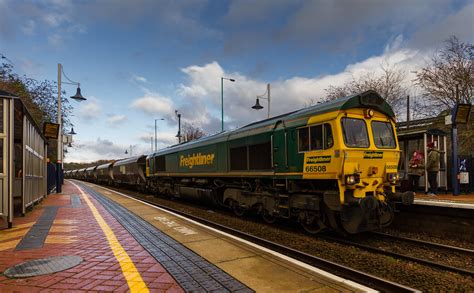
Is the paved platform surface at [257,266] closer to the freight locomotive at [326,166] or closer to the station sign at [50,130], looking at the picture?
the freight locomotive at [326,166]

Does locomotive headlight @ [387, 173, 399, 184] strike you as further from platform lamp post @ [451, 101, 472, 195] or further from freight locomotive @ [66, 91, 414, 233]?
platform lamp post @ [451, 101, 472, 195]

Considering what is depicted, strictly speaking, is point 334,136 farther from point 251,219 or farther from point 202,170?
point 202,170

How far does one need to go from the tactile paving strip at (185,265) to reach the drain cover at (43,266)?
130 centimetres

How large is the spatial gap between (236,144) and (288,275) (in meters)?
6.76

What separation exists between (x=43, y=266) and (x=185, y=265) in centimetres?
221

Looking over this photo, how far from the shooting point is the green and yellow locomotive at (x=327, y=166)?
7.23 metres

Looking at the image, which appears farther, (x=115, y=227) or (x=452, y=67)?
(x=452, y=67)

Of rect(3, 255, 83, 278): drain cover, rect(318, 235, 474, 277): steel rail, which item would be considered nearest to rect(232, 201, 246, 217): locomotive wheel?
rect(318, 235, 474, 277): steel rail

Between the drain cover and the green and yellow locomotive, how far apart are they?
5.10 m

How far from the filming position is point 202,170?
1363 cm

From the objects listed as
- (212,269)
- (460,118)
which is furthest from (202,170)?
(460,118)

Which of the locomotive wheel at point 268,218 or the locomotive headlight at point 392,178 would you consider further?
the locomotive wheel at point 268,218

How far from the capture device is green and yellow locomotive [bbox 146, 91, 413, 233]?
285 inches

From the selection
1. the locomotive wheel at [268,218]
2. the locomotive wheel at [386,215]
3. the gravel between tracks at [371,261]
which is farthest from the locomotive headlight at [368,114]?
the locomotive wheel at [268,218]
